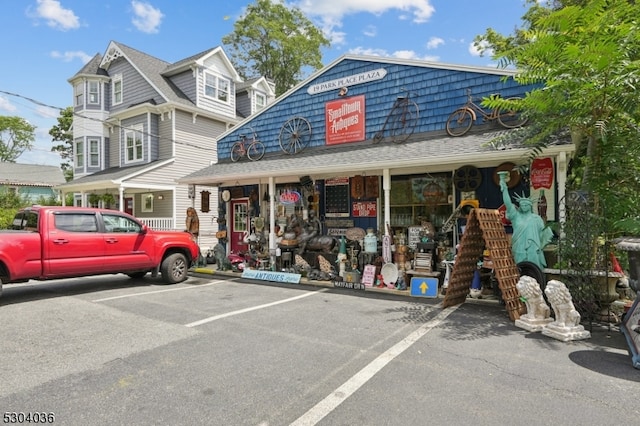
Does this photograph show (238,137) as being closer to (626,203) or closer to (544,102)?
(544,102)

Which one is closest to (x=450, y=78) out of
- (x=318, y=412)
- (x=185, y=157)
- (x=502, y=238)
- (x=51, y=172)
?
(x=502, y=238)

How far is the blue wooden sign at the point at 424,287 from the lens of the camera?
7.28 meters

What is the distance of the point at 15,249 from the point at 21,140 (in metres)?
49.1

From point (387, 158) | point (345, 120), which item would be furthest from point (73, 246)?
point (345, 120)

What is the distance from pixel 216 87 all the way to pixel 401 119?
1388 centimetres

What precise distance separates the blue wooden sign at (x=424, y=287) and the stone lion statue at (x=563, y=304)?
100 inches

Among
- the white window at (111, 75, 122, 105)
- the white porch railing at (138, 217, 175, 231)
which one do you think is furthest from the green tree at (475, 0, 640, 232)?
the white window at (111, 75, 122, 105)

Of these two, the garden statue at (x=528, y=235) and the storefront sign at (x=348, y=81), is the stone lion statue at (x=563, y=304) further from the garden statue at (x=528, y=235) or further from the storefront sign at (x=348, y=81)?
the storefront sign at (x=348, y=81)

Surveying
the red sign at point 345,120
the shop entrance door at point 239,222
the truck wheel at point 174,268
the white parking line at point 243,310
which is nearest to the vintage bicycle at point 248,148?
the shop entrance door at point 239,222

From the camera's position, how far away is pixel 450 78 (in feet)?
29.6

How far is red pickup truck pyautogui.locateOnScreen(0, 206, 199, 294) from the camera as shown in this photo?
6586mm

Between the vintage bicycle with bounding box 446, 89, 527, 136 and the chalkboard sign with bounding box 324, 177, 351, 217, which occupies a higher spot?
the vintage bicycle with bounding box 446, 89, 527, 136

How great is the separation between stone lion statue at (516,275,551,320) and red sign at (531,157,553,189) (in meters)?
3.28

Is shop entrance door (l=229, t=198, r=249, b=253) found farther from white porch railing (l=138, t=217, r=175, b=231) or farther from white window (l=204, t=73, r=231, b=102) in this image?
white window (l=204, t=73, r=231, b=102)
